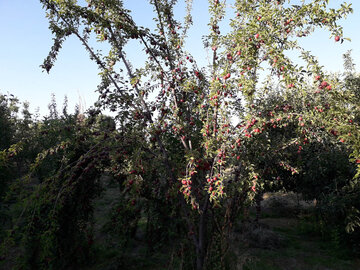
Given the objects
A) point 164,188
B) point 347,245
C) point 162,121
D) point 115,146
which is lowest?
point 347,245

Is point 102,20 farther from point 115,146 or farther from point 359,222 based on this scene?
point 359,222

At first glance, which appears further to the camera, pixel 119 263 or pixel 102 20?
pixel 119 263

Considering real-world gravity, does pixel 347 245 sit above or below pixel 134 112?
below

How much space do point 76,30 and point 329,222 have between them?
31.7ft

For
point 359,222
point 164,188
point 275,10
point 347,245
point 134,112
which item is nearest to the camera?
point 275,10

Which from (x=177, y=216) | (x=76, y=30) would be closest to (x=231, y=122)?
(x=177, y=216)

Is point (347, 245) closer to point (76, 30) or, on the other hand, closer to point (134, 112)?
point (134, 112)

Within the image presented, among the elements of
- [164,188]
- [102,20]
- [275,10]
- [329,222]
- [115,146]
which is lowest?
[329,222]

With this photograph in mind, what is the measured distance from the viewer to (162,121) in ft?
14.6

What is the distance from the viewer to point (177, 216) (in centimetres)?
570

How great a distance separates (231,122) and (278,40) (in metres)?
1.37

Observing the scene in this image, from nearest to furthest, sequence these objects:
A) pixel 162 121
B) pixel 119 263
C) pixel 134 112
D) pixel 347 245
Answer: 1. pixel 162 121
2. pixel 134 112
3. pixel 119 263
4. pixel 347 245

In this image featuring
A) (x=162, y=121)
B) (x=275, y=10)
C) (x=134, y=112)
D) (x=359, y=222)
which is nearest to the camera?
(x=275, y=10)

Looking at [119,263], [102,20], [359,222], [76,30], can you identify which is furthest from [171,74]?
[359,222]
